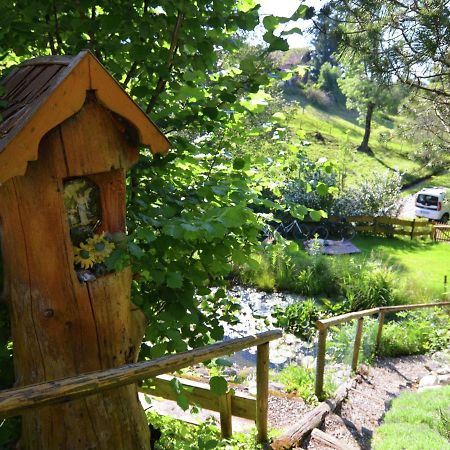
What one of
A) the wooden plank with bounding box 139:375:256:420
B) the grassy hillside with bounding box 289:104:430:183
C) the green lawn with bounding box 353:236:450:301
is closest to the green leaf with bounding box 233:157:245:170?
the wooden plank with bounding box 139:375:256:420

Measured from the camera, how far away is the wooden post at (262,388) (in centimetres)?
371

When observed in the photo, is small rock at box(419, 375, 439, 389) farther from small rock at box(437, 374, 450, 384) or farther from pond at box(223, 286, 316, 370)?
pond at box(223, 286, 316, 370)

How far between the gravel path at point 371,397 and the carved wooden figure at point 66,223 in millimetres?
2736

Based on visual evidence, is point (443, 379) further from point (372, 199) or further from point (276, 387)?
point (372, 199)

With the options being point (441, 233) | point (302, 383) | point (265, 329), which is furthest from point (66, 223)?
point (441, 233)

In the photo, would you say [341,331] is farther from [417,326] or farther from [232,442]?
[232,442]

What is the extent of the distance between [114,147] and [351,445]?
406 centimetres

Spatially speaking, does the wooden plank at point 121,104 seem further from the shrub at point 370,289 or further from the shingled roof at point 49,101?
the shrub at point 370,289

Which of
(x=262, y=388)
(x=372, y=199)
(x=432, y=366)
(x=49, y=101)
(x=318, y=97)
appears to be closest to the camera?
(x=49, y=101)

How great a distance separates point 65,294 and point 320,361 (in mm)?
4523

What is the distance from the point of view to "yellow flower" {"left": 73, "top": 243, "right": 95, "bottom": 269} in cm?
220

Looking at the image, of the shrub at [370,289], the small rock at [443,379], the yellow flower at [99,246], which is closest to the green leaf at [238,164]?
the yellow flower at [99,246]

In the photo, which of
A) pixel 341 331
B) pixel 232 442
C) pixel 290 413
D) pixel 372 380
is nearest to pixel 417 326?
pixel 341 331

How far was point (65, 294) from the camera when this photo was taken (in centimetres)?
215
